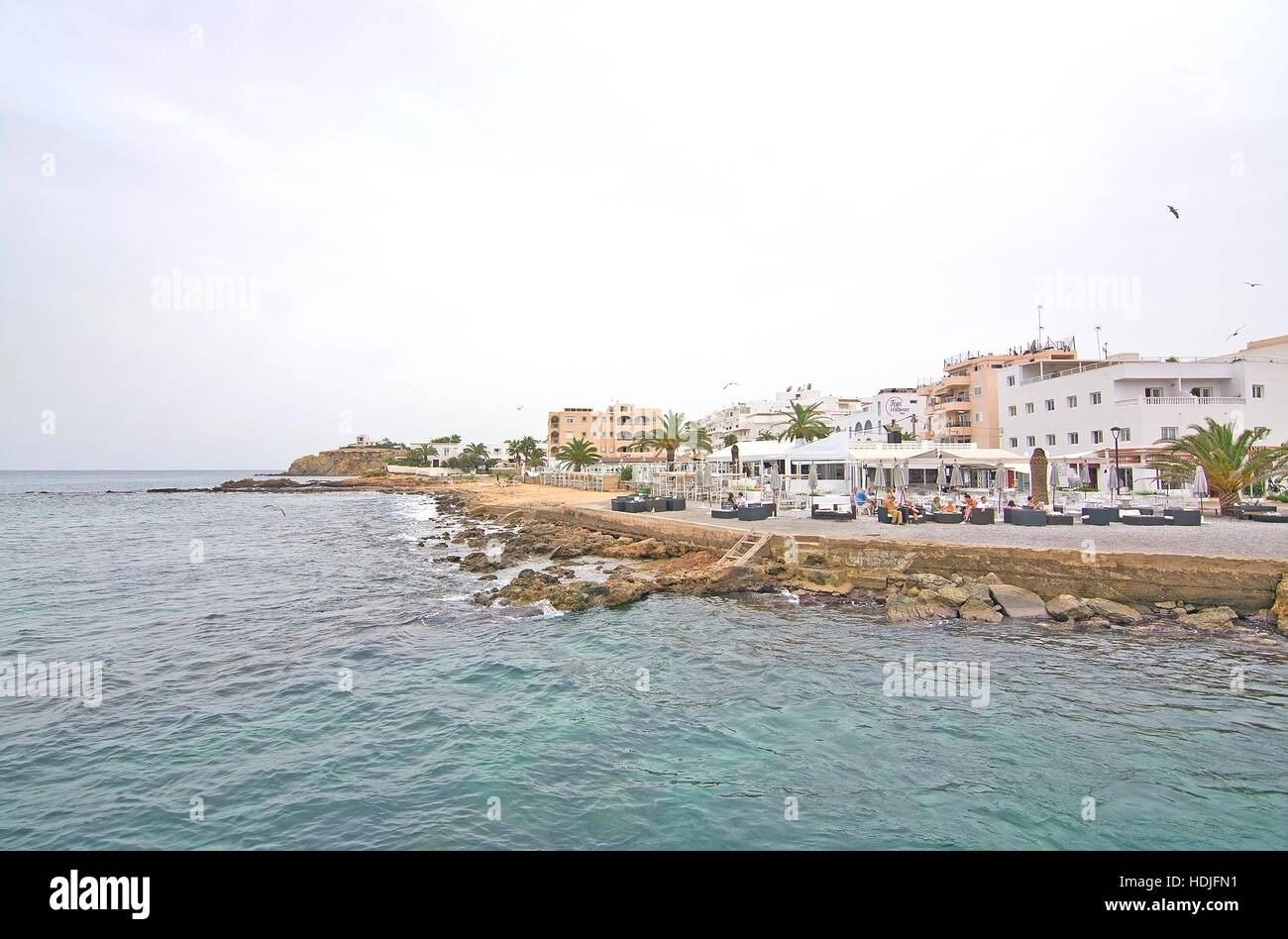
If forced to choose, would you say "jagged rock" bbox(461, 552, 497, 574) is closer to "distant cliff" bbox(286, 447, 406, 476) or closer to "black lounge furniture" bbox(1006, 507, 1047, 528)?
"black lounge furniture" bbox(1006, 507, 1047, 528)

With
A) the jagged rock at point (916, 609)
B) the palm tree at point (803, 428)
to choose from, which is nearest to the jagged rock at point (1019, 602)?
the jagged rock at point (916, 609)

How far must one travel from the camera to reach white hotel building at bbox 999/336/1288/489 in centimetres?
3703

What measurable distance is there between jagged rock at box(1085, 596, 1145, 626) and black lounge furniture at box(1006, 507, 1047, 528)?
6.61m

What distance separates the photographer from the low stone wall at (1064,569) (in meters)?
14.1

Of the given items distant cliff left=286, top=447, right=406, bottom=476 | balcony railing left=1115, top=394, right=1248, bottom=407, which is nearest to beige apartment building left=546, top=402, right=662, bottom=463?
distant cliff left=286, top=447, right=406, bottom=476

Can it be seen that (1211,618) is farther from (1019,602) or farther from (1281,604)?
(1019,602)

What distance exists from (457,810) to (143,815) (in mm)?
3839

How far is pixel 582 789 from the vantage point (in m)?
8.09

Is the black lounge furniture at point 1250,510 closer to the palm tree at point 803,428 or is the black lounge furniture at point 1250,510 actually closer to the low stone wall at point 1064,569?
the low stone wall at point 1064,569

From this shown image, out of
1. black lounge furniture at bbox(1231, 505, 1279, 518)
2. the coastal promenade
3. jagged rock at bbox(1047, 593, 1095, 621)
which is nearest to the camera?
the coastal promenade

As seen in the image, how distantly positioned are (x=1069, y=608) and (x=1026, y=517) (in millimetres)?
7414
